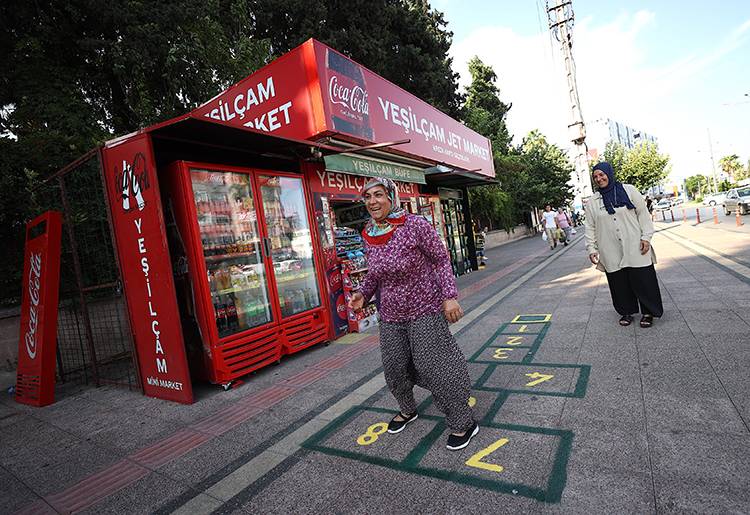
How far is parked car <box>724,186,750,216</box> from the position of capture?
1798cm

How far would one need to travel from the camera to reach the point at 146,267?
12.9 ft

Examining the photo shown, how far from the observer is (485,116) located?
22.8 m

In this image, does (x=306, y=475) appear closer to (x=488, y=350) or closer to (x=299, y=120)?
(x=488, y=350)

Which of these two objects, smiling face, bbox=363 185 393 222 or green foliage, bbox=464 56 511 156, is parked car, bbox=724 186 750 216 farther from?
smiling face, bbox=363 185 393 222

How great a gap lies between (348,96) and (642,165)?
34.4m

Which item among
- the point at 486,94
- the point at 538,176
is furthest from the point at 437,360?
the point at 486,94

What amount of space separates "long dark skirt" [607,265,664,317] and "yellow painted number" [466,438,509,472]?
2877 mm

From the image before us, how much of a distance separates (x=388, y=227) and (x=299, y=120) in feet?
11.1

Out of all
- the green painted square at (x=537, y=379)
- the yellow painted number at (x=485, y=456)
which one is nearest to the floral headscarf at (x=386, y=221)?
the yellow painted number at (x=485, y=456)

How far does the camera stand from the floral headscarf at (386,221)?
8.32 feet

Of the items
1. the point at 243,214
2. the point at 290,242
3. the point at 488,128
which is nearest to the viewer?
the point at 243,214

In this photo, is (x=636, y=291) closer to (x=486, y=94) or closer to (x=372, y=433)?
(x=372, y=433)

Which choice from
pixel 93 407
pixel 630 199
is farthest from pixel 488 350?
pixel 93 407

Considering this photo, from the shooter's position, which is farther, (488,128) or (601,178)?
(488,128)
